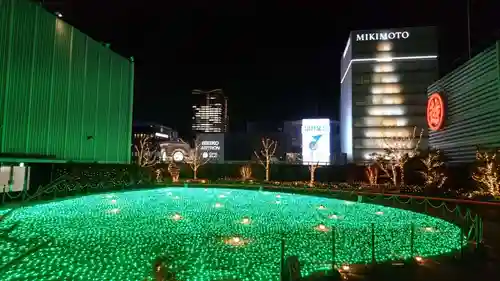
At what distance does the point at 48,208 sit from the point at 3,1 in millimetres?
12497

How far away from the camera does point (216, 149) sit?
85.3 metres

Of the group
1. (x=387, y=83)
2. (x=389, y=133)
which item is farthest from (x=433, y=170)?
(x=387, y=83)

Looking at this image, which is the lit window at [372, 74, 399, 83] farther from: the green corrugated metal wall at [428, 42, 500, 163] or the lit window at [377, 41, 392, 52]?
the green corrugated metal wall at [428, 42, 500, 163]

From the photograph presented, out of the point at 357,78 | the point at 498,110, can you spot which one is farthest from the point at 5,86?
the point at 357,78

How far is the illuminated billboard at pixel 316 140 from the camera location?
233 ft

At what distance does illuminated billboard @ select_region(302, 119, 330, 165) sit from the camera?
233ft

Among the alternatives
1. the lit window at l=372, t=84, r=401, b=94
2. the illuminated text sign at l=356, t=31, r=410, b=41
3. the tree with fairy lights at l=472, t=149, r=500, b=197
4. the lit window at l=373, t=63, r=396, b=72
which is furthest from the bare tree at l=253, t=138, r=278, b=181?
the illuminated text sign at l=356, t=31, r=410, b=41

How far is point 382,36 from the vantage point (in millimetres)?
78375

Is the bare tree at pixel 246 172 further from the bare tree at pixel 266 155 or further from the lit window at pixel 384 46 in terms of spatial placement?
the lit window at pixel 384 46

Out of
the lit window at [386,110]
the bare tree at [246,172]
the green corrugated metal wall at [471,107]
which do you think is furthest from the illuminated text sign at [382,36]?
the bare tree at [246,172]

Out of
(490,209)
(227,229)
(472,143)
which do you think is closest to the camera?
(227,229)

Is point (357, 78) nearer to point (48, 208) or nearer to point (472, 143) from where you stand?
point (472, 143)

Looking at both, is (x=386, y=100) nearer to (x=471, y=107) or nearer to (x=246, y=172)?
(x=471, y=107)

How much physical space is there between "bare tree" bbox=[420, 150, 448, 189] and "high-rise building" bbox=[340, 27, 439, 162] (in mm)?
32281
